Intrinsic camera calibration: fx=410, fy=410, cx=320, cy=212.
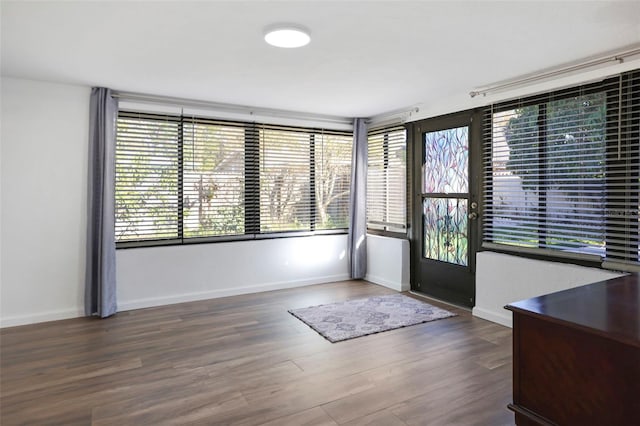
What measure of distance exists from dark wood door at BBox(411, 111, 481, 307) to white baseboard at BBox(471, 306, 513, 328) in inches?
9.4

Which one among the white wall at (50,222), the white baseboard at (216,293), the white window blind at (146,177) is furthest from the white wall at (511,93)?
the white wall at (50,222)

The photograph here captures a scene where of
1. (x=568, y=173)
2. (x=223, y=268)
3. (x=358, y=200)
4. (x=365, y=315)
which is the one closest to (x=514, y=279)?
(x=568, y=173)

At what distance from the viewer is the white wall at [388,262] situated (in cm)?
515

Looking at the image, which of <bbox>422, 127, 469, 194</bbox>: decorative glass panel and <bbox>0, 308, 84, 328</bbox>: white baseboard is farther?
<bbox>422, 127, 469, 194</bbox>: decorative glass panel

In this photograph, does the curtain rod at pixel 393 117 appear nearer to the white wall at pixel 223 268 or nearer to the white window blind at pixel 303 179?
the white window blind at pixel 303 179

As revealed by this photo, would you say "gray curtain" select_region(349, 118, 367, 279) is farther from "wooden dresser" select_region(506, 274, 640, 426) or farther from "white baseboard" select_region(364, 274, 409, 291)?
"wooden dresser" select_region(506, 274, 640, 426)

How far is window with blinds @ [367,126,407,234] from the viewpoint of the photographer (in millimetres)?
5277

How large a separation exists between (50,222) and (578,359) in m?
4.35

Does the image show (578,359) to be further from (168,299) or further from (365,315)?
(168,299)

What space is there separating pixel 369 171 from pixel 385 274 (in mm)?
1452

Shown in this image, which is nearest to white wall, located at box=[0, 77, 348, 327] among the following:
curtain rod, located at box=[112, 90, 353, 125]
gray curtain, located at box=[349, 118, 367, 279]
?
curtain rod, located at box=[112, 90, 353, 125]

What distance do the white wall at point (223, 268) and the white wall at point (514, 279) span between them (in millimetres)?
2133

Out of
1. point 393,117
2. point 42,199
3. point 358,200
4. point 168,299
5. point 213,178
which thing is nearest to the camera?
point 42,199

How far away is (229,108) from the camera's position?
15.8 ft
